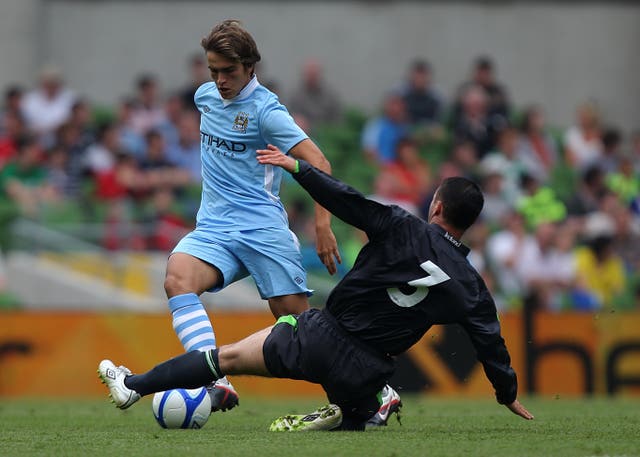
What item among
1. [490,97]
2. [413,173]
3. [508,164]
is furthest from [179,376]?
[490,97]

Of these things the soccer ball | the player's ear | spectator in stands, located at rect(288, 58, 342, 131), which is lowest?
the soccer ball

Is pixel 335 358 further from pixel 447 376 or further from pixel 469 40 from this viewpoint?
pixel 469 40

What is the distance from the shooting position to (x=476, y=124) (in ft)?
54.1

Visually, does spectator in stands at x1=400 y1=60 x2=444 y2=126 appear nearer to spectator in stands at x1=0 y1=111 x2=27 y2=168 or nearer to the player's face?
spectator in stands at x1=0 y1=111 x2=27 y2=168

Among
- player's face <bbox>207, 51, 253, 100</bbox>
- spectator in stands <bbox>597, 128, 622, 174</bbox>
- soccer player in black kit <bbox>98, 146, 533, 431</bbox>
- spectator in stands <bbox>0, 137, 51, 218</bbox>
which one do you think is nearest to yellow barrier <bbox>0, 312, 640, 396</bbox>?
spectator in stands <bbox>0, 137, 51, 218</bbox>

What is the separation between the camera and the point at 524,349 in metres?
13.2

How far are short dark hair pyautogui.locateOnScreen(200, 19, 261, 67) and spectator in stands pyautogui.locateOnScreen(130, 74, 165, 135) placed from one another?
26.4 ft

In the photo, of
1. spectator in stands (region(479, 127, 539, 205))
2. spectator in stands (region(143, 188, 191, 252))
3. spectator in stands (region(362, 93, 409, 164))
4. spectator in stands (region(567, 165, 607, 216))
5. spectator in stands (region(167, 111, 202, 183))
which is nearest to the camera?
spectator in stands (region(143, 188, 191, 252))

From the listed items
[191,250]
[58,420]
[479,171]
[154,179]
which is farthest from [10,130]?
[191,250]

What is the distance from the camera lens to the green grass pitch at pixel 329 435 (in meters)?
5.98

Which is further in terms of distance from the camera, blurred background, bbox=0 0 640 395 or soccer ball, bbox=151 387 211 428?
blurred background, bbox=0 0 640 395

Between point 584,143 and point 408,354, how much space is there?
5.76 meters

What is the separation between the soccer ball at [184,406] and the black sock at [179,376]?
1.44 feet

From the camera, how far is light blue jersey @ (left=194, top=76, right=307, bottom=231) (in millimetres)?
7480
